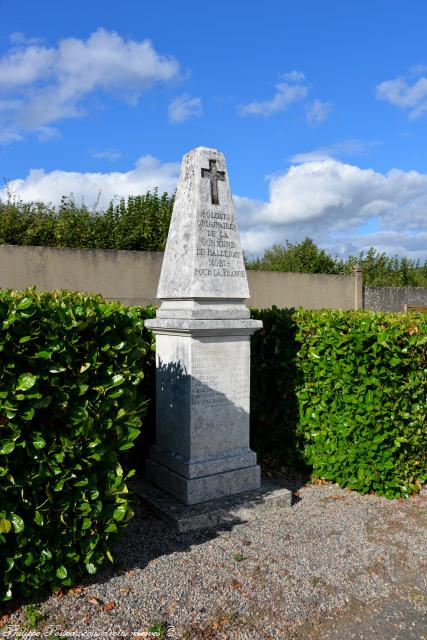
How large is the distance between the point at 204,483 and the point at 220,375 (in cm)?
105

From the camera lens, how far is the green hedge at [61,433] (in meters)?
2.95

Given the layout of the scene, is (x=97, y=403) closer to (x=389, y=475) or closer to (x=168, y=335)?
(x=168, y=335)

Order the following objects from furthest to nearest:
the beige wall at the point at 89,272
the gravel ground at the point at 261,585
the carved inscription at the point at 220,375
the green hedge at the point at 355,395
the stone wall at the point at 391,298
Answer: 1. the stone wall at the point at 391,298
2. the beige wall at the point at 89,272
3. the green hedge at the point at 355,395
4. the carved inscription at the point at 220,375
5. the gravel ground at the point at 261,585

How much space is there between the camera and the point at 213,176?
16.1 ft

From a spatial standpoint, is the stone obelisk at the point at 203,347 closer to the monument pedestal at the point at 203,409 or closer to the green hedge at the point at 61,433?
the monument pedestal at the point at 203,409

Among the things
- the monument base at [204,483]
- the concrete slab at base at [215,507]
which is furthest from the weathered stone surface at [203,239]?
the concrete slab at base at [215,507]

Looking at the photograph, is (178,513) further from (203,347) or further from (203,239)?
(203,239)

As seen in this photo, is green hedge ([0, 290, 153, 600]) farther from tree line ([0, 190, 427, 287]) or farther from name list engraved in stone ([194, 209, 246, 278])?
tree line ([0, 190, 427, 287])

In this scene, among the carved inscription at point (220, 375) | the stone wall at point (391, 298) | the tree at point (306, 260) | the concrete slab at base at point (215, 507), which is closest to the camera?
the concrete slab at base at point (215, 507)

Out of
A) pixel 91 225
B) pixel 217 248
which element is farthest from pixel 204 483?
pixel 91 225

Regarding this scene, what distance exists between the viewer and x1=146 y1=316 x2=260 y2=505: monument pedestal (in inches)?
179

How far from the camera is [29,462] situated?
3031 mm

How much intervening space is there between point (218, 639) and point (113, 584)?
0.87 meters

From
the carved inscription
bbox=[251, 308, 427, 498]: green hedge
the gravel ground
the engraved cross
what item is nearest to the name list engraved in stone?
the engraved cross
